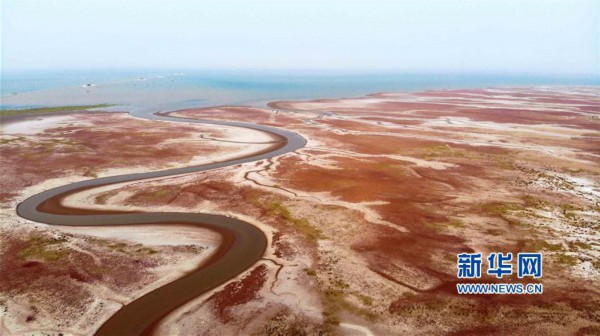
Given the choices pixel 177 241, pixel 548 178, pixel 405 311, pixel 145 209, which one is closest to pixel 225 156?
pixel 145 209

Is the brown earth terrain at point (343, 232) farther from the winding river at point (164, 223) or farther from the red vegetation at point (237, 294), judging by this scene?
the winding river at point (164, 223)

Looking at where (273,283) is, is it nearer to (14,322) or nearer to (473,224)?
(14,322)

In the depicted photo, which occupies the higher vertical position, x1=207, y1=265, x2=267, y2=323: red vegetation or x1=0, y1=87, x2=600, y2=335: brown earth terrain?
x1=0, y1=87, x2=600, y2=335: brown earth terrain

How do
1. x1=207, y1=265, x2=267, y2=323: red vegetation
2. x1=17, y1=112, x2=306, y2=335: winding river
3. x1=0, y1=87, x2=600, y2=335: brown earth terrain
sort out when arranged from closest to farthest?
x1=0, y1=87, x2=600, y2=335: brown earth terrain < x1=17, y1=112, x2=306, y2=335: winding river < x1=207, y1=265, x2=267, y2=323: red vegetation

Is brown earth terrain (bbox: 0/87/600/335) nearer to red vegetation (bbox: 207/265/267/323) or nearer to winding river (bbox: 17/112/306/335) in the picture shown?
red vegetation (bbox: 207/265/267/323)

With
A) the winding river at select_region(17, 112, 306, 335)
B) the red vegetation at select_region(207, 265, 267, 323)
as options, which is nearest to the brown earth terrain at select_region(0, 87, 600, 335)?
the red vegetation at select_region(207, 265, 267, 323)

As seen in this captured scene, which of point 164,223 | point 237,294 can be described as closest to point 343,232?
point 237,294
